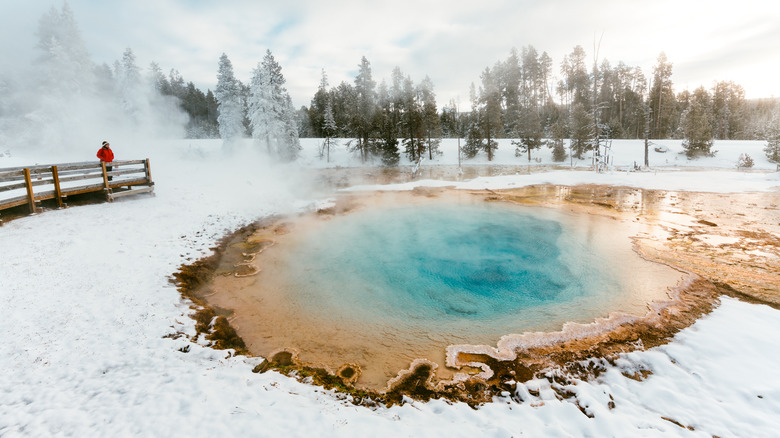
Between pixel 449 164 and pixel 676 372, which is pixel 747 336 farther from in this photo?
pixel 449 164

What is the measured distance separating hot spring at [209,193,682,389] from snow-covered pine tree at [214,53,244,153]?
34.8 metres

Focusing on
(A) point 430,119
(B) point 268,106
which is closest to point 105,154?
(B) point 268,106

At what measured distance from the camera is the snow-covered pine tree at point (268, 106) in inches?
1519

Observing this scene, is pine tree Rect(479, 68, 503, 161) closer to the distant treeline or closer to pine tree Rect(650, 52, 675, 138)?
the distant treeline

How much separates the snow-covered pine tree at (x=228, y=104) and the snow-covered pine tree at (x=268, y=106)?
5636 millimetres

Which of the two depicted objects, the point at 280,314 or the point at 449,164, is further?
the point at 449,164

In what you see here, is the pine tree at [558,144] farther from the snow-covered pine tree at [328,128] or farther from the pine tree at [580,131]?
the snow-covered pine tree at [328,128]

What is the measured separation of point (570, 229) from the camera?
1578 centimetres

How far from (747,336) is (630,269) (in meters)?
4.33

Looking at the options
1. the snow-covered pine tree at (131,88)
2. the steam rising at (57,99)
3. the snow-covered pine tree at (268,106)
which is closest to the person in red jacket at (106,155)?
the steam rising at (57,99)

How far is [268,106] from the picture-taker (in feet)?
128

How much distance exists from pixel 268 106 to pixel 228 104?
32.7 ft

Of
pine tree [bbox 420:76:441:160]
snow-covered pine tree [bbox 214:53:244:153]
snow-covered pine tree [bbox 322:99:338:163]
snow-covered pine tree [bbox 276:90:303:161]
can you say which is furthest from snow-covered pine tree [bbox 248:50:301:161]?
pine tree [bbox 420:76:441:160]

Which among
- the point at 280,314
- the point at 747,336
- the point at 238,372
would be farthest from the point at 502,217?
the point at 238,372
